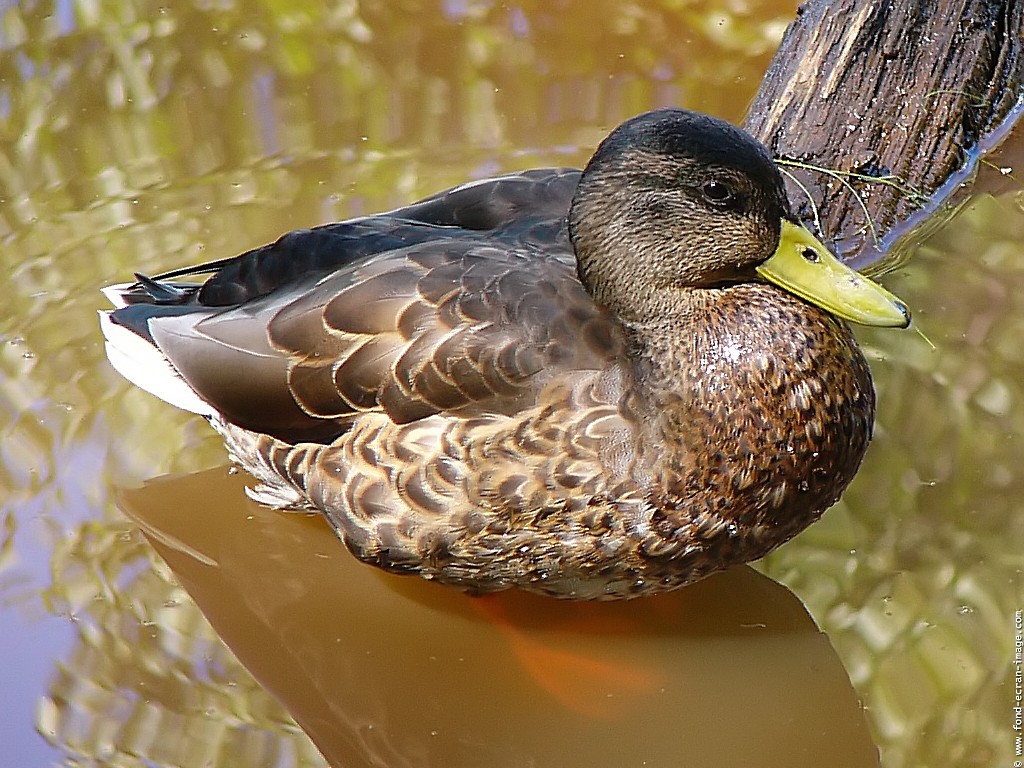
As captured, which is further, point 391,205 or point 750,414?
point 391,205

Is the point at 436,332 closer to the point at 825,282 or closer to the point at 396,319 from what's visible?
the point at 396,319

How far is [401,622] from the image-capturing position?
3799 millimetres

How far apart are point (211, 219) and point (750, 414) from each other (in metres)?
2.52

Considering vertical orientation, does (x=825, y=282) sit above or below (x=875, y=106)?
above

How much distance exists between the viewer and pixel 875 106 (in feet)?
15.6

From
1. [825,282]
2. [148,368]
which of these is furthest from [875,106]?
[148,368]

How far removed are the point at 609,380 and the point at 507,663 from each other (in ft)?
3.05

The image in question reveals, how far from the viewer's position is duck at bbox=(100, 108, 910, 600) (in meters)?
3.18

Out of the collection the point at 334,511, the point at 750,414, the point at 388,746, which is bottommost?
the point at 388,746

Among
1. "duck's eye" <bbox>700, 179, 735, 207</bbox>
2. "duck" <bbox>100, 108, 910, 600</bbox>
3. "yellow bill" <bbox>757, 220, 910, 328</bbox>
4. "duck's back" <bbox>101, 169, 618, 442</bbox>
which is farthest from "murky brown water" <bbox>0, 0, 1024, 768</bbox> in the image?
"duck's eye" <bbox>700, 179, 735, 207</bbox>

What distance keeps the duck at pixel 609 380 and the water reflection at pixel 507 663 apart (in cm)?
29

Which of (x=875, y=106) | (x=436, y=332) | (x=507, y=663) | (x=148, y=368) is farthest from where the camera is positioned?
(x=875, y=106)

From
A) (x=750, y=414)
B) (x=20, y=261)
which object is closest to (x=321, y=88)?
(x=20, y=261)

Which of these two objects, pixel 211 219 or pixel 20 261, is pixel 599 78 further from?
pixel 20 261
